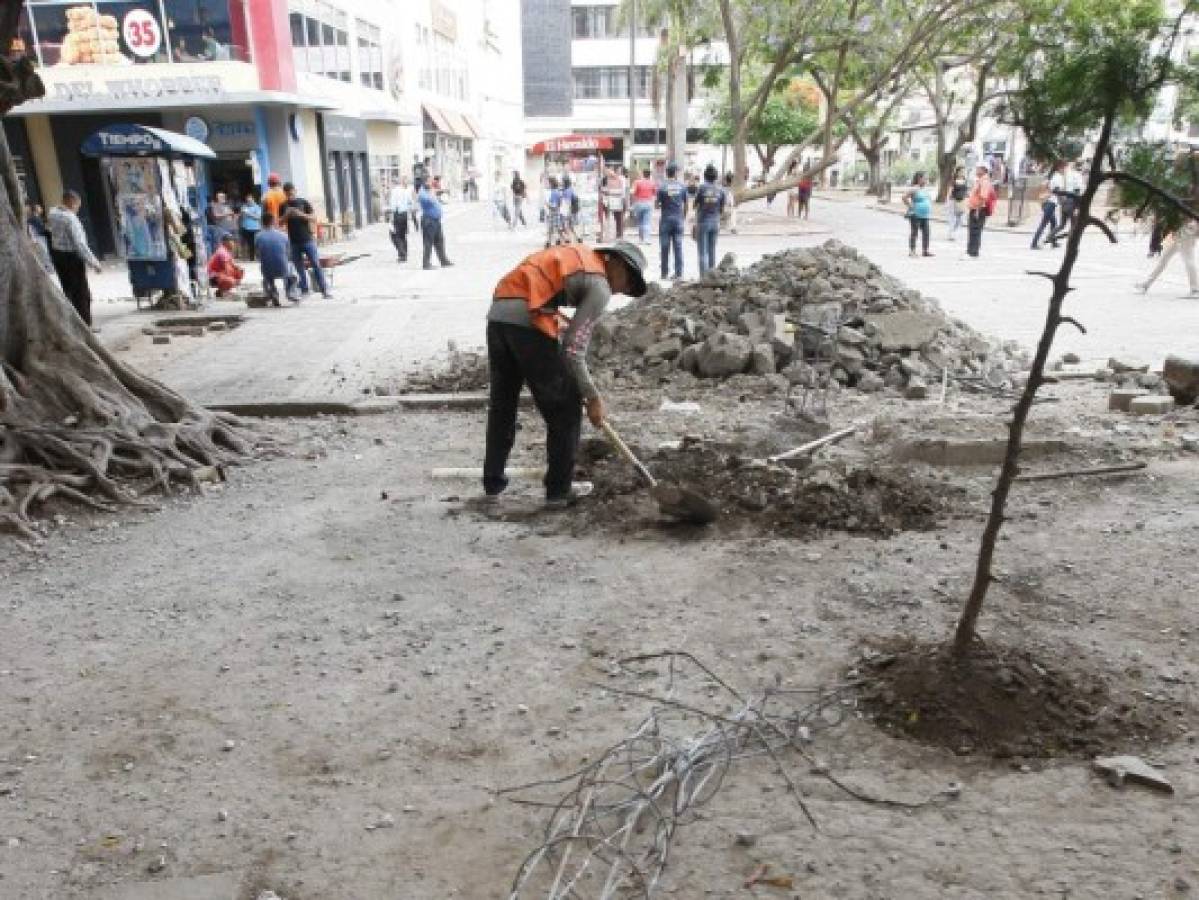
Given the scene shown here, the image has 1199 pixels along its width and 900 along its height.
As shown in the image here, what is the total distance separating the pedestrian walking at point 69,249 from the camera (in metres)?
11.6

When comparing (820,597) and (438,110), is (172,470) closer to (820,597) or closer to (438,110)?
(820,597)

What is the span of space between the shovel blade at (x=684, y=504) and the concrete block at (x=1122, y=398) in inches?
165

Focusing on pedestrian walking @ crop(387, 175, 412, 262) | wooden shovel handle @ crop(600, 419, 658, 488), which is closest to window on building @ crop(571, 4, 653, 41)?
pedestrian walking @ crop(387, 175, 412, 262)

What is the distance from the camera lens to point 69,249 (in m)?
11.6

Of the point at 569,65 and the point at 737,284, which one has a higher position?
the point at 569,65

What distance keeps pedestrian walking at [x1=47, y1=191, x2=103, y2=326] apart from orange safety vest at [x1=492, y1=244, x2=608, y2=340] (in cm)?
861

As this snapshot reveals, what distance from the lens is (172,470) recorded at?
20.5 ft

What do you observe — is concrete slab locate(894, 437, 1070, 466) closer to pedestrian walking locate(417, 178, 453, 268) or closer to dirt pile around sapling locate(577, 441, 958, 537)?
dirt pile around sapling locate(577, 441, 958, 537)

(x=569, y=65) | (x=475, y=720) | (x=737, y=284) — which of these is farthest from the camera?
(x=569, y=65)

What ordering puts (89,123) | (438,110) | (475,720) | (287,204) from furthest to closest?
(438,110) → (89,123) → (287,204) → (475,720)

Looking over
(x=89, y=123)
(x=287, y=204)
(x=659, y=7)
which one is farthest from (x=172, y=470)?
(x=89, y=123)

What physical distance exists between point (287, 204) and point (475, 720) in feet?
42.6

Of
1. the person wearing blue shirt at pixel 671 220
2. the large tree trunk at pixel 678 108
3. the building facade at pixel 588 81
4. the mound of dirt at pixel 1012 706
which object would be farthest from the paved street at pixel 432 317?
the building facade at pixel 588 81

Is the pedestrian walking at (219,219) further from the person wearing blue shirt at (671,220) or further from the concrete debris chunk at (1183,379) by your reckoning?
A: the concrete debris chunk at (1183,379)
